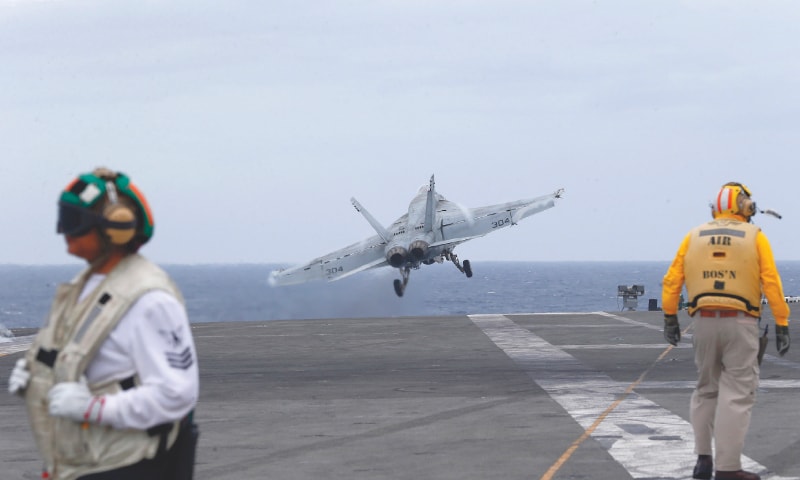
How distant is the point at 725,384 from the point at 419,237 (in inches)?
1742

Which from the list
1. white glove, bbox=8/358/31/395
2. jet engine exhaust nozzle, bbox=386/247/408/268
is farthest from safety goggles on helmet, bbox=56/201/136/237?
jet engine exhaust nozzle, bbox=386/247/408/268

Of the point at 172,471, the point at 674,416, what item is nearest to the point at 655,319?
the point at 674,416

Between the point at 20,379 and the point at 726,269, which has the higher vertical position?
the point at 726,269

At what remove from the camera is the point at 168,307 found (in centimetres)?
438

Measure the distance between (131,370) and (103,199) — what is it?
68 centimetres

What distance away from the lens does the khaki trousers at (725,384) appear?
8.84 metres

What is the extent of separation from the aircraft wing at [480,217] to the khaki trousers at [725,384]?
144ft

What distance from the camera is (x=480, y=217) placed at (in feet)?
204

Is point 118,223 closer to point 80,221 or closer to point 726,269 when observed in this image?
point 80,221

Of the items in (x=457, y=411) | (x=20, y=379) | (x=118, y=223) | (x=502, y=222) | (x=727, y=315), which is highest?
(x=502, y=222)

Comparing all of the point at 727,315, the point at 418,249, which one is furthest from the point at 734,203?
the point at 418,249

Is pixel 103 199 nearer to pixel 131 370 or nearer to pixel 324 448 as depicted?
pixel 131 370

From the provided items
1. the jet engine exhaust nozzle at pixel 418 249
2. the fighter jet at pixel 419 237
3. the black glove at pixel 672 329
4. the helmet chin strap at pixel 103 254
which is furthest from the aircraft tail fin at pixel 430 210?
the helmet chin strap at pixel 103 254

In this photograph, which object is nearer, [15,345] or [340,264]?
[15,345]
